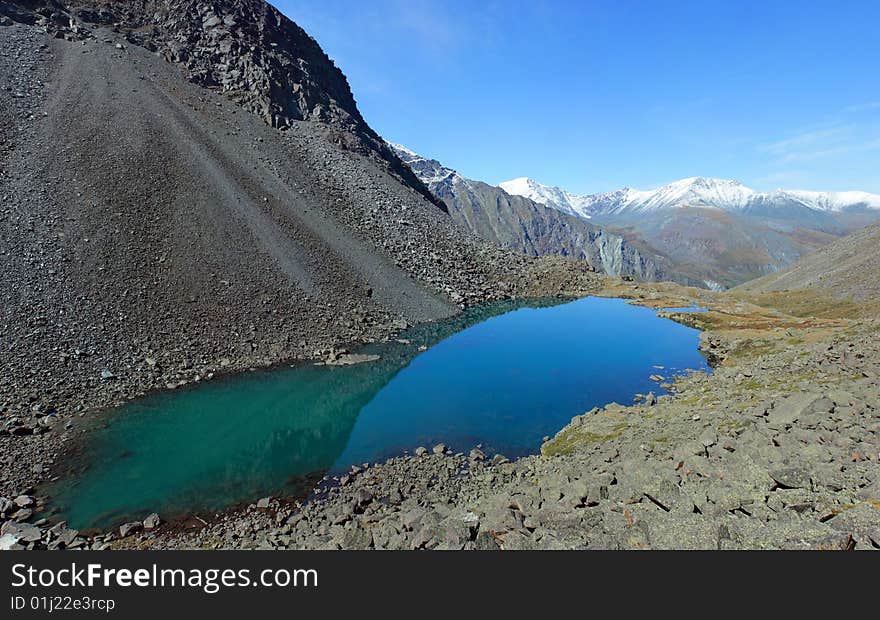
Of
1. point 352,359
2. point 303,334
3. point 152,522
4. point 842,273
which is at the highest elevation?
point 842,273

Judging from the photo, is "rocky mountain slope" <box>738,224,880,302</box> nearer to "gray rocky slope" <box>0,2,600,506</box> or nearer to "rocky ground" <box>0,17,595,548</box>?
"gray rocky slope" <box>0,2,600,506</box>

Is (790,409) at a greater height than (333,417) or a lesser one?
greater

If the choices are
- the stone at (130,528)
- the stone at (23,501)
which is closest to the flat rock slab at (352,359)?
the stone at (130,528)

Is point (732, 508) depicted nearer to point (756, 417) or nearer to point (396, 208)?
point (756, 417)

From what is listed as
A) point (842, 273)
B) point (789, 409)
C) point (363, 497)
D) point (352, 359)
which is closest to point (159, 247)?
point (352, 359)

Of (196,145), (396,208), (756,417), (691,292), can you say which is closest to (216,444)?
(756,417)

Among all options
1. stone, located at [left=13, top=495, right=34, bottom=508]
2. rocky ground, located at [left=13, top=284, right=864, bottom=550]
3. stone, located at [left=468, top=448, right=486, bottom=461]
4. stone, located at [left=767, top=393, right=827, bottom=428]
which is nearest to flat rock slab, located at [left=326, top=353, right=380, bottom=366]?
rocky ground, located at [left=13, top=284, right=864, bottom=550]

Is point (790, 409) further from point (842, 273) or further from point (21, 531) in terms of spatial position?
point (842, 273)
